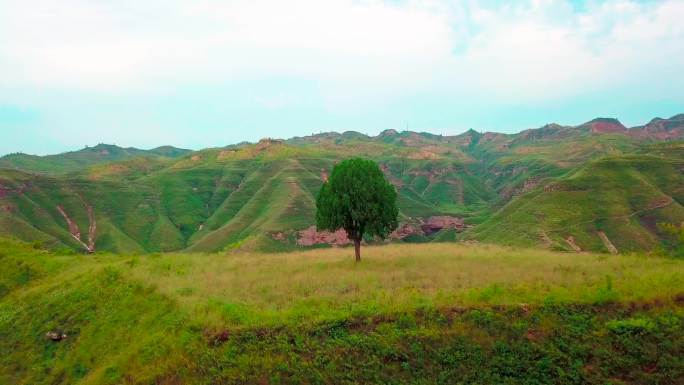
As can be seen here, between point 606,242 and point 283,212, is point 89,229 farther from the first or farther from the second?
point 606,242

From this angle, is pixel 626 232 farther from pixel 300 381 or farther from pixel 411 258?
pixel 300 381

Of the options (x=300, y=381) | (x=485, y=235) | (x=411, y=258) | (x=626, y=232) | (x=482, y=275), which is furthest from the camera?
(x=485, y=235)

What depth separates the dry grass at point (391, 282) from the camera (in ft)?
61.9

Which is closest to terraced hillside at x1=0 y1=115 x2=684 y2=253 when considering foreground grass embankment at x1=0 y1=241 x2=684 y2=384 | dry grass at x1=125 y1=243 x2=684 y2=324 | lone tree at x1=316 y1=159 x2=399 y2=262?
lone tree at x1=316 y1=159 x2=399 y2=262

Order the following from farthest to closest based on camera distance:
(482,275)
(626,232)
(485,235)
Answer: (485,235) < (626,232) < (482,275)

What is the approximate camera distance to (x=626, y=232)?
294ft

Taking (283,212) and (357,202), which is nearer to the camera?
(357,202)

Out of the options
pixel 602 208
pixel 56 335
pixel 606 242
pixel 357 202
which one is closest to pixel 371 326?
pixel 357 202

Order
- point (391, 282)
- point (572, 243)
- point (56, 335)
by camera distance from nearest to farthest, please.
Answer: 1. point (391, 282)
2. point (56, 335)
3. point (572, 243)

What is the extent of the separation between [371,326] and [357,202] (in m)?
14.0

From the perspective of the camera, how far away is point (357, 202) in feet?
102

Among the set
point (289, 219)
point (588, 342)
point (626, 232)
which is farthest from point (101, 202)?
point (588, 342)

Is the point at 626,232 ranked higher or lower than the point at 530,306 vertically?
lower

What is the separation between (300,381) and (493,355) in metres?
6.74
